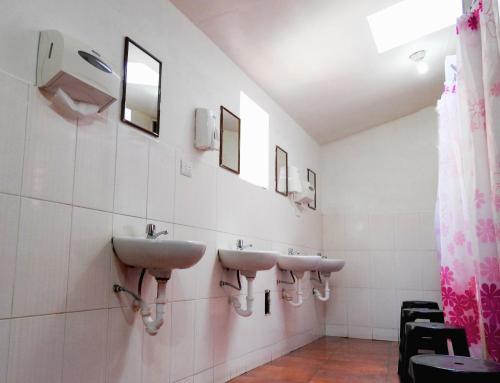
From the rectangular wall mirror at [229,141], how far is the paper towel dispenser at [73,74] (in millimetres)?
1231

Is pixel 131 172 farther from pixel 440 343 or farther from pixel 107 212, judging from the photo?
pixel 440 343

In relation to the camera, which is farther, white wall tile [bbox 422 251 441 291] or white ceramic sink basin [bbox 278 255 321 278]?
white wall tile [bbox 422 251 441 291]

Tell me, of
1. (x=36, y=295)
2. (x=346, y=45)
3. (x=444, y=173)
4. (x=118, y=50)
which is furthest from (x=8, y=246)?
(x=346, y=45)

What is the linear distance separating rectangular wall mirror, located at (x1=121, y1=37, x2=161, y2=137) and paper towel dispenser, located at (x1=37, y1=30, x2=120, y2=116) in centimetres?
29

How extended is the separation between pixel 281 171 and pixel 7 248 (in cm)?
277

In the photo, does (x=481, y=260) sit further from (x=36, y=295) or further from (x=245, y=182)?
(x=245, y=182)

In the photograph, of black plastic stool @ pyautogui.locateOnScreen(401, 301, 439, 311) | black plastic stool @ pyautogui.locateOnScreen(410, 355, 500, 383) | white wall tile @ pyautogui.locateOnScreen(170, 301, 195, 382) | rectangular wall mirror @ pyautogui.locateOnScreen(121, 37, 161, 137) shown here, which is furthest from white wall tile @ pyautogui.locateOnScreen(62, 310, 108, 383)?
black plastic stool @ pyautogui.locateOnScreen(401, 301, 439, 311)

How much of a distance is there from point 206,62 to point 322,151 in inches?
112

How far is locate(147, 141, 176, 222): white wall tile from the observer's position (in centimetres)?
226

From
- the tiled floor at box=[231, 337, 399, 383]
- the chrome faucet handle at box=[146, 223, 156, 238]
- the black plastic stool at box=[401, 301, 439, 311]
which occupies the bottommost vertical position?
the tiled floor at box=[231, 337, 399, 383]

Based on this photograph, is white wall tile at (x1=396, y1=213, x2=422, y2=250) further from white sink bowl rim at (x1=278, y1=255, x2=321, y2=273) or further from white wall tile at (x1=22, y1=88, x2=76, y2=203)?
white wall tile at (x1=22, y1=88, x2=76, y2=203)

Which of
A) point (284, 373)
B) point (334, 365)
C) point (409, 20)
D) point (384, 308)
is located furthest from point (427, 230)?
point (284, 373)

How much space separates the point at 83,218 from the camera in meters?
1.83

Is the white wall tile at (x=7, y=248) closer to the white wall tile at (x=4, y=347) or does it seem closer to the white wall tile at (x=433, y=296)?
the white wall tile at (x=4, y=347)
